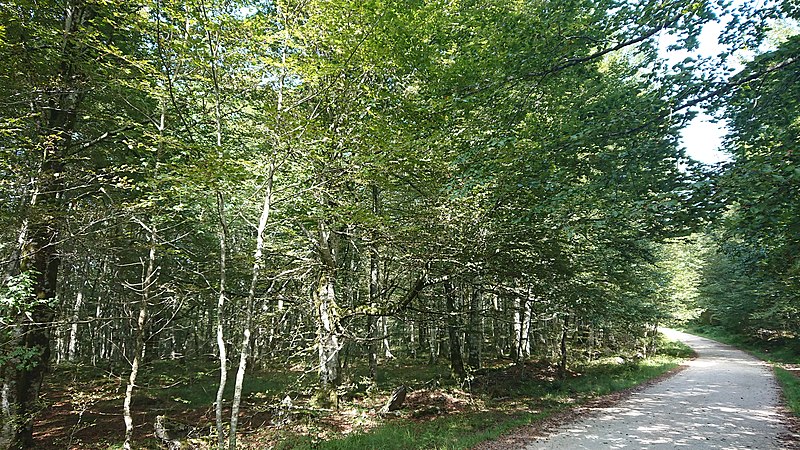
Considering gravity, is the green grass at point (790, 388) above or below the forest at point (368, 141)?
below

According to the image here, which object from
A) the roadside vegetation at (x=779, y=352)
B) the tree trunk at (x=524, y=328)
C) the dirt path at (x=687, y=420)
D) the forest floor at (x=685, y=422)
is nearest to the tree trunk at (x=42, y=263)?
the forest floor at (x=685, y=422)

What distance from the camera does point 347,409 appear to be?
1052cm

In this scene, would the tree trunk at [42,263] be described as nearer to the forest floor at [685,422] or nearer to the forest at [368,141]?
the forest at [368,141]

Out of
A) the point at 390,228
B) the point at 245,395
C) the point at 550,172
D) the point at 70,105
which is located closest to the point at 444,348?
the point at 245,395

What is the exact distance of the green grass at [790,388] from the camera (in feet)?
34.3

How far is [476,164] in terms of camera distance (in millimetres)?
6652

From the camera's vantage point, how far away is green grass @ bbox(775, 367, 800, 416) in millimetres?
10448

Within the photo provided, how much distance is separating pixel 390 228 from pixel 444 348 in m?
14.4

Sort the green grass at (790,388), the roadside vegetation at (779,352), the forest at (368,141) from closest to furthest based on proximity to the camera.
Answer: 1. the forest at (368,141)
2. the green grass at (790,388)
3. the roadside vegetation at (779,352)

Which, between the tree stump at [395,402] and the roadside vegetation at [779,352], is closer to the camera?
the tree stump at [395,402]

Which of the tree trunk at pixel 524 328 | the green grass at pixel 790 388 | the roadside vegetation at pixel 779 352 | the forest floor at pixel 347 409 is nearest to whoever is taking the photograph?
the forest floor at pixel 347 409

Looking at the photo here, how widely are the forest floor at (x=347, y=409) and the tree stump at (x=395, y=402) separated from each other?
238 mm

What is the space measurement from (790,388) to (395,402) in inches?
535

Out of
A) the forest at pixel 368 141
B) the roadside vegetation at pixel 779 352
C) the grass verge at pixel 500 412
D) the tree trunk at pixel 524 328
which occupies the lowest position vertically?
the roadside vegetation at pixel 779 352
